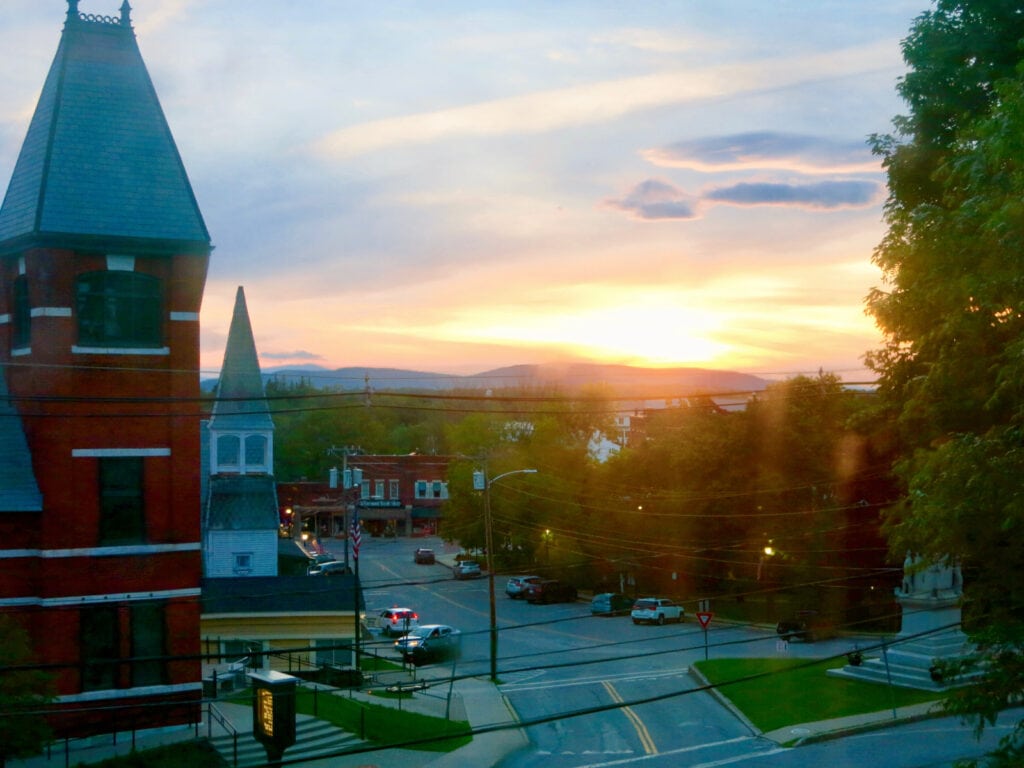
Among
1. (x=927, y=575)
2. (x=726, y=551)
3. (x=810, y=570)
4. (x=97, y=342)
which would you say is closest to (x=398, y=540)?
(x=726, y=551)

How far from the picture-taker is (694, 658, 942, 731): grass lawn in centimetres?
3072

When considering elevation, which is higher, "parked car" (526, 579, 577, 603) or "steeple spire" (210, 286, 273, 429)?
"steeple spire" (210, 286, 273, 429)

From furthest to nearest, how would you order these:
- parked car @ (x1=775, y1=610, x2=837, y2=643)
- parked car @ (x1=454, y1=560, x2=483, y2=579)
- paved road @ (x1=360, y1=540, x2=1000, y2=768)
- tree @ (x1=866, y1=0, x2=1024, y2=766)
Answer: parked car @ (x1=454, y1=560, x2=483, y2=579), parked car @ (x1=775, y1=610, x2=837, y2=643), paved road @ (x1=360, y1=540, x2=1000, y2=768), tree @ (x1=866, y1=0, x2=1024, y2=766)

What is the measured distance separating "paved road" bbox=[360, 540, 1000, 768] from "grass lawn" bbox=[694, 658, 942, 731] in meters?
0.92

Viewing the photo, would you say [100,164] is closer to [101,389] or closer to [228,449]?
[101,389]

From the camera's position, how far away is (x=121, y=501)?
78.4ft

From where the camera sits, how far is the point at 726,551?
56.6 meters

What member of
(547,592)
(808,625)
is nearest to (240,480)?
(547,592)

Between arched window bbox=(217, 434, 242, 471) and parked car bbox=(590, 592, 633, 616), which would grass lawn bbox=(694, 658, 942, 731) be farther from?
arched window bbox=(217, 434, 242, 471)

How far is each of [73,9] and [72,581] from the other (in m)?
13.3

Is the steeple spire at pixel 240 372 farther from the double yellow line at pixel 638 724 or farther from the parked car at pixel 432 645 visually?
the double yellow line at pixel 638 724

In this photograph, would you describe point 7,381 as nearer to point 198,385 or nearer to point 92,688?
point 198,385

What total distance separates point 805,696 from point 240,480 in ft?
99.8

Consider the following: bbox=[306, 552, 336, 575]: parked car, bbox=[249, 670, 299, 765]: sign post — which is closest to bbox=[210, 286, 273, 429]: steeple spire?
bbox=[306, 552, 336, 575]: parked car
